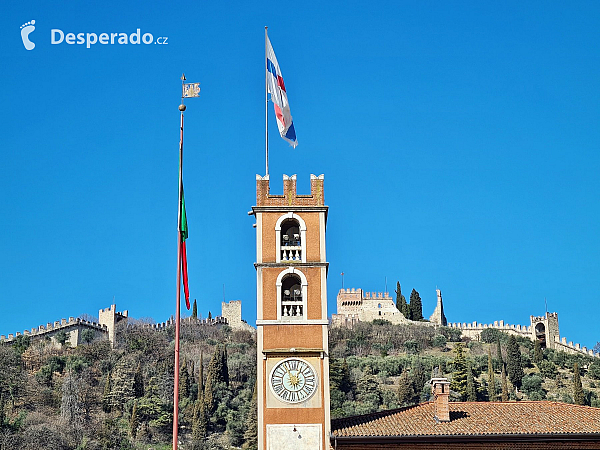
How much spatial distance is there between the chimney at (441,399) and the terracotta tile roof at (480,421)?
9.3 inches

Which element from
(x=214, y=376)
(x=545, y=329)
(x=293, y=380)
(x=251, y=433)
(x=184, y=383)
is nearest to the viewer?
(x=293, y=380)

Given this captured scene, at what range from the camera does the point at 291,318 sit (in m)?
32.7

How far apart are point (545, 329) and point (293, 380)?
98038 mm

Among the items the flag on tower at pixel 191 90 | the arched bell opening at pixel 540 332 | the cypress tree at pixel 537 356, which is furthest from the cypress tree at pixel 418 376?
the flag on tower at pixel 191 90

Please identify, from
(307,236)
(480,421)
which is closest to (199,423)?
(307,236)

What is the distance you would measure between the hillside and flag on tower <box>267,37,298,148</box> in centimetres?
4197

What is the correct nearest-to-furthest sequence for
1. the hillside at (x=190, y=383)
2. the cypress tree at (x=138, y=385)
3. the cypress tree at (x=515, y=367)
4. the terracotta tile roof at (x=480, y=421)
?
the terracotta tile roof at (x=480, y=421), the hillside at (x=190, y=383), the cypress tree at (x=138, y=385), the cypress tree at (x=515, y=367)

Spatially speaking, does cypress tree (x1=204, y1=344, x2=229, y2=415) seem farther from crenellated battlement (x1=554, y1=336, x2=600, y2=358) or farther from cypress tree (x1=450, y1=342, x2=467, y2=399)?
crenellated battlement (x1=554, y1=336, x2=600, y2=358)

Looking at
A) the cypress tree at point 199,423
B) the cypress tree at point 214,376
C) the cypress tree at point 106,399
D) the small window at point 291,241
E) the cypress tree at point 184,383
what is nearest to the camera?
the small window at point 291,241

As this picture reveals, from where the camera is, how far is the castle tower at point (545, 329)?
124125 mm

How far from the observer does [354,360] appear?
106 metres

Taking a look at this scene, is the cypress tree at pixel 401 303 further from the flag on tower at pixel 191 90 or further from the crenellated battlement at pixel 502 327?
the flag on tower at pixel 191 90

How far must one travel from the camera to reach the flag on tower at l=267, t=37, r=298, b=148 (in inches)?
1377

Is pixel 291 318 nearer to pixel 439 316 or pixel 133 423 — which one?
pixel 133 423
